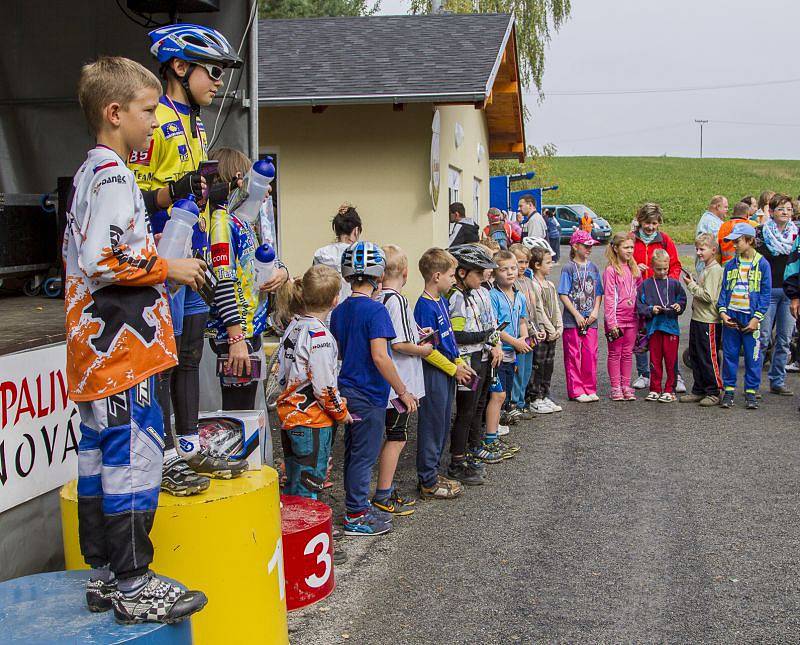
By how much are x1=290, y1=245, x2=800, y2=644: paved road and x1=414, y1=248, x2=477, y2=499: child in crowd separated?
382 mm

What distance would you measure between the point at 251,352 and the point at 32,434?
1381 millimetres

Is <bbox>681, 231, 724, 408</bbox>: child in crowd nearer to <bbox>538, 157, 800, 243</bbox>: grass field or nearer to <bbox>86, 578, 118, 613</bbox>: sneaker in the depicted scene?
<bbox>86, 578, 118, 613</bbox>: sneaker

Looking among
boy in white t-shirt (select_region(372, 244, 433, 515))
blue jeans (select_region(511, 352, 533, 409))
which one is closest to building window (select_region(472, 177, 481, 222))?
blue jeans (select_region(511, 352, 533, 409))

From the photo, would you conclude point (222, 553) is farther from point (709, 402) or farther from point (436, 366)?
point (709, 402)

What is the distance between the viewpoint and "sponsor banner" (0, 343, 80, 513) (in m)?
4.30

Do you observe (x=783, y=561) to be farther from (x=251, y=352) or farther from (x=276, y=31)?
(x=276, y=31)

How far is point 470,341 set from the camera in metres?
6.92

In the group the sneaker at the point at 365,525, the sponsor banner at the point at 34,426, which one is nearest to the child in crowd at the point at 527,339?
the sneaker at the point at 365,525

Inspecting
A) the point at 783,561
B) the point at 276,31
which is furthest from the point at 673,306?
the point at 276,31

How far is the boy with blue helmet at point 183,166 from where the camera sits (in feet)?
13.4

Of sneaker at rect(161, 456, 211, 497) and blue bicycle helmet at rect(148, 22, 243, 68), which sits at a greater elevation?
blue bicycle helmet at rect(148, 22, 243, 68)

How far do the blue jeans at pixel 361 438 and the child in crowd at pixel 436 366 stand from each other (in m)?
0.74

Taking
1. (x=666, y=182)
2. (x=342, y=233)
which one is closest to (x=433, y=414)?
(x=342, y=233)

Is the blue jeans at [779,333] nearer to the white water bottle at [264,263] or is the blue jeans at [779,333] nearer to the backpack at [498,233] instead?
the backpack at [498,233]
